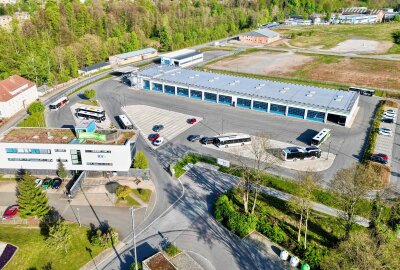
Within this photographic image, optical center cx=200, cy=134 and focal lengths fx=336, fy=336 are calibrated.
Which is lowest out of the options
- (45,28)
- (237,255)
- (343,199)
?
(237,255)

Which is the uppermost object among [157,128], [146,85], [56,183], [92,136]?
[92,136]

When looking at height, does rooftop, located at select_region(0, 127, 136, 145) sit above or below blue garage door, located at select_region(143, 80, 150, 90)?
above

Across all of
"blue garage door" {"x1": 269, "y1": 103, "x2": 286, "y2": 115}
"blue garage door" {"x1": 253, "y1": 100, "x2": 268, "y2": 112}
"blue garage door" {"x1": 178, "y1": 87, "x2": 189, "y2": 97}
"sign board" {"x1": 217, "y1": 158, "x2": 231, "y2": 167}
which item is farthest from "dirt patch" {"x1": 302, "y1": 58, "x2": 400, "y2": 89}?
"sign board" {"x1": 217, "y1": 158, "x2": 231, "y2": 167}

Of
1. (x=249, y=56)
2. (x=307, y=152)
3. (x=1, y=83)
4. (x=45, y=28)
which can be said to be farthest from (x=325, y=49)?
(x=1, y=83)

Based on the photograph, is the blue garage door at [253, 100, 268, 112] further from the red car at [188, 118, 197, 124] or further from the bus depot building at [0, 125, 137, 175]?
the bus depot building at [0, 125, 137, 175]

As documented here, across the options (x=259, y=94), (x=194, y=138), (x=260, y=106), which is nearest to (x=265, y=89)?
(x=259, y=94)

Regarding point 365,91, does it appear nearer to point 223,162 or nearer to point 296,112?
point 296,112

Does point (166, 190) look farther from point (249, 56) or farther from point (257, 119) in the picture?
point (249, 56)
